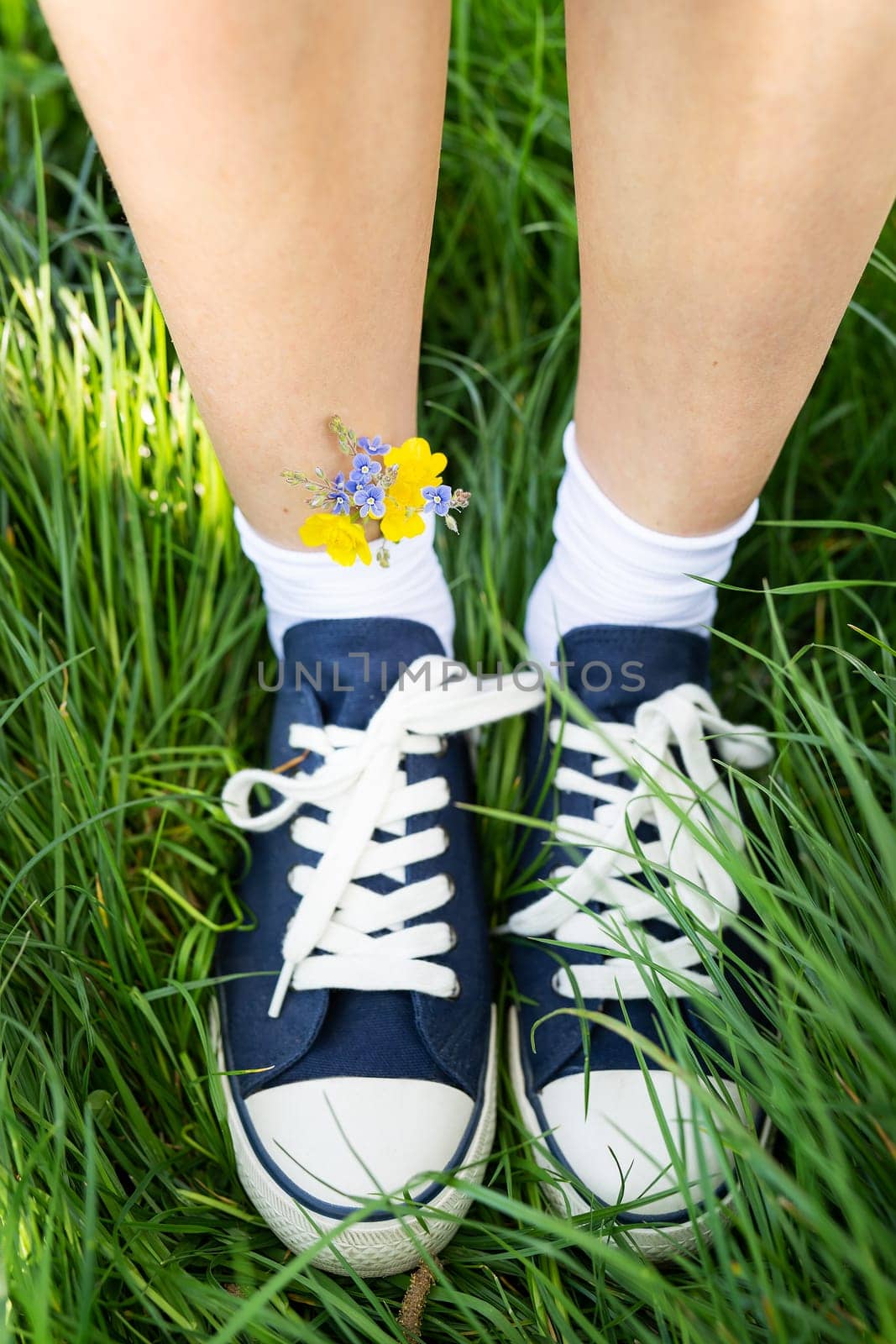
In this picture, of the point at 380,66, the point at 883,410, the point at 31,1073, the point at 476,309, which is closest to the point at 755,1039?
the point at 31,1073

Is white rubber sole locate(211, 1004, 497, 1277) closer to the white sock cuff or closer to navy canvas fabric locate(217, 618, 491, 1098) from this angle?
navy canvas fabric locate(217, 618, 491, 1098)

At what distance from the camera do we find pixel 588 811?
2.63 ft

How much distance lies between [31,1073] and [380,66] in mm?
657

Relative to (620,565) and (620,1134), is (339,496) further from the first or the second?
(620,1134)

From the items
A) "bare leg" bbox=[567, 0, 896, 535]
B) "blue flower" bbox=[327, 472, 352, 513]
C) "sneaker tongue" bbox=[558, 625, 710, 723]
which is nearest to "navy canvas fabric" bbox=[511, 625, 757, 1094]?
"sneaker tongue" bbox=[558, 625, 710, 723]

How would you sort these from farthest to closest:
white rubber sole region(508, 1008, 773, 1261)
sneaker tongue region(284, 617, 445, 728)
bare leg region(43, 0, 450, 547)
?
sneaker tongue region(284, 617, 445, 728), white rubber sole region(508, 1008, 773, 1261), bare leg region(43, 0, 450, 547)

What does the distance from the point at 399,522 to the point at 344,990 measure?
349 mm

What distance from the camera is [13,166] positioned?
1165mm

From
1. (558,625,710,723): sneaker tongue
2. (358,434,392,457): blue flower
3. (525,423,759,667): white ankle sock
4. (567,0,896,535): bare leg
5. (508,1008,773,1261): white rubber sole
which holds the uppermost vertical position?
(567,0,896,535): bare leg

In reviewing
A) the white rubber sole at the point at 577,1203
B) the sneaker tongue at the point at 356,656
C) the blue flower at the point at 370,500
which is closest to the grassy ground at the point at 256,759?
the white rubber sole at the point at 577,1203

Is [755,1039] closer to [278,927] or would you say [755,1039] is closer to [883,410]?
[278,927]

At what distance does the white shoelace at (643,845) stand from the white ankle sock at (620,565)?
2.8 inches

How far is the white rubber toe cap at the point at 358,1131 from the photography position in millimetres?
670

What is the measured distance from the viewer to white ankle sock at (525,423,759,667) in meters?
0.73
